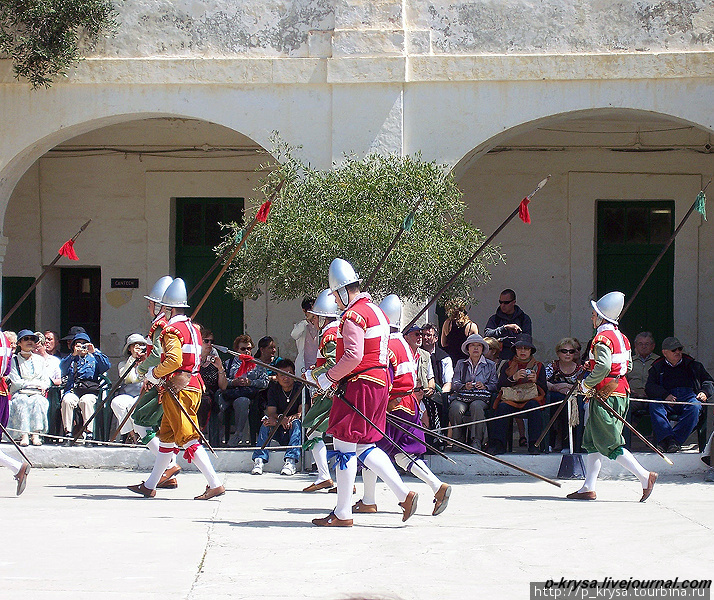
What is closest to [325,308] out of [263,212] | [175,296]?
[175,296]

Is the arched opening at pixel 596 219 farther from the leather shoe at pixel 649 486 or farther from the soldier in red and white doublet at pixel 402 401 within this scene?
the soldier in red and white doublet at pixel 402 401

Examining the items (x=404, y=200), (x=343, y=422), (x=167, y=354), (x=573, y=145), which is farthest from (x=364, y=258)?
(x=573, y=145)

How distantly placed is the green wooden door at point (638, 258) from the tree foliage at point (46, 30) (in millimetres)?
7132

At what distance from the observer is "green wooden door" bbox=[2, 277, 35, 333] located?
15.3 metres

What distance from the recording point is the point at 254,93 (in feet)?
40.6

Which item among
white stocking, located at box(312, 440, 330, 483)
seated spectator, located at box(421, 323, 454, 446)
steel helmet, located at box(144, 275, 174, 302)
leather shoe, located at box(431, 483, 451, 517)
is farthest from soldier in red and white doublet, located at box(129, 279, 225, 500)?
seated spectator, located at box(421, 323, 454, 446)

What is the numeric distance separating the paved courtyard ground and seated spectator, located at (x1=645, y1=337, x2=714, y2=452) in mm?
1152

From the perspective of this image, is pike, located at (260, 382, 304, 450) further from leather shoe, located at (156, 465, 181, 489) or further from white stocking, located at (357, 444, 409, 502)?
white stocking, located at (357, 444, 409, 502)

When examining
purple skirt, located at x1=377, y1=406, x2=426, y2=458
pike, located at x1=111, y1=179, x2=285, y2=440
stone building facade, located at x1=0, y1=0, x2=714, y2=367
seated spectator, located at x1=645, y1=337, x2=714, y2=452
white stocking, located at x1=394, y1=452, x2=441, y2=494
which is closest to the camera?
white stocking, located at x1=394, y1=452, x2=441, y2=494

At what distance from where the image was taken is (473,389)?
11367mm

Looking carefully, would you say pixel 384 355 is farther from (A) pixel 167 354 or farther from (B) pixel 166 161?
(B) pixel 166 161

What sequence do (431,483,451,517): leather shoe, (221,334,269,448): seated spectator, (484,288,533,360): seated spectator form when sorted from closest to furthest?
(431,483,451,517): leather shoe, (221,334,269,448): seated spectator, (484,288,533,360): seated spectator

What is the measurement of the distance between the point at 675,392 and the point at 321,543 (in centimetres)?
559

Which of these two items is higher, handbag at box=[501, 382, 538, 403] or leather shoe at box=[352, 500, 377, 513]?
handbag at box=[501, 382, 538, 403]
